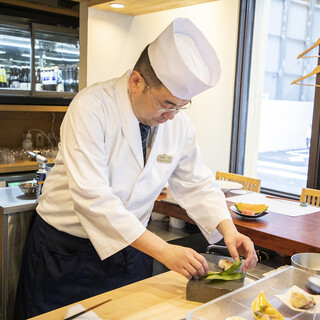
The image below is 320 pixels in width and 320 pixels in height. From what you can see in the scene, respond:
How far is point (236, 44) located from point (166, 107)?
10.8 feet

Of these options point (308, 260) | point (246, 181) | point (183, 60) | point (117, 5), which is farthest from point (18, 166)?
point (308, 260)

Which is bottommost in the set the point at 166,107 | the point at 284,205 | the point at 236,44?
the point at 284,205

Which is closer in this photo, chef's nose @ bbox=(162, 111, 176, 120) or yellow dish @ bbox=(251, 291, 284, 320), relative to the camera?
yellow dish @ bbox=(251, 291, 284, 320)

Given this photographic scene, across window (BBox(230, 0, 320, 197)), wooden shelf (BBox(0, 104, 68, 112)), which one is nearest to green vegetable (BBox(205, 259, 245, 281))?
window (BBox(230, 0, 320, 197))

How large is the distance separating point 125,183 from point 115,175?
0.05m

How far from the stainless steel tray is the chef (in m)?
0.16

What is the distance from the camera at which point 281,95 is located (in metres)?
4.05

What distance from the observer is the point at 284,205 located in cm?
242

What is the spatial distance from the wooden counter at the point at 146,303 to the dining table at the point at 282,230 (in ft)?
2.14

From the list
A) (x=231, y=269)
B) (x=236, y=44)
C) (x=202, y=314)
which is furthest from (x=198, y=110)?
(x=202, y=314)

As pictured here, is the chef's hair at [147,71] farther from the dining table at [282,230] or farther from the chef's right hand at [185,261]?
the dining table at [282,230]

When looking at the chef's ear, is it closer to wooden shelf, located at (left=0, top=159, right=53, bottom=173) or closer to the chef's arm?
the chef's arm

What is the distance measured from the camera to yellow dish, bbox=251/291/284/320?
94 cm

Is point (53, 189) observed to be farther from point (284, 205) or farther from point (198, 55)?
point (284, 205)
